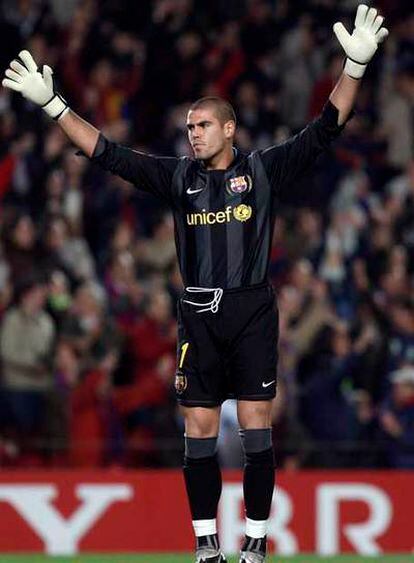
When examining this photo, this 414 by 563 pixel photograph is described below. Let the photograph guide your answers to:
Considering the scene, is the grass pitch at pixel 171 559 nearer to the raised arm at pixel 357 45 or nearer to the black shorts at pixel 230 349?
the black shorts at pixel 230 349

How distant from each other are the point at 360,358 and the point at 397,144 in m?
4.59

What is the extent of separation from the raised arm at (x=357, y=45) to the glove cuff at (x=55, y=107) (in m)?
1.37

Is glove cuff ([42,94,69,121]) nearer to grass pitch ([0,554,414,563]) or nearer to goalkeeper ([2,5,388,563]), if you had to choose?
goalkeeper ([2,5,388,563])

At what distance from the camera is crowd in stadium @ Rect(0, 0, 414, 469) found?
14.7 meters

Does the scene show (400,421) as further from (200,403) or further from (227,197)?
(227,197)

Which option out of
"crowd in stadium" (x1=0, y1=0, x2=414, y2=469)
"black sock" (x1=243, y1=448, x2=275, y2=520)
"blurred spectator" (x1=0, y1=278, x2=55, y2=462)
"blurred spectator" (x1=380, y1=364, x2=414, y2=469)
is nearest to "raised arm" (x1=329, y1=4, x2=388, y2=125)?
"black sock" (x1=243, y1=448, x2=275, y2=520)

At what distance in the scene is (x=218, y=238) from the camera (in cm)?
916

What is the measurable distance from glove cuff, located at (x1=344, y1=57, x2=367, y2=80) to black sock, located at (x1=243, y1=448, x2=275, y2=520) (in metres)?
1.91

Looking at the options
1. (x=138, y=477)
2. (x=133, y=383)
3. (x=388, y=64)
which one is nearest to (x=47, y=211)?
(x=133, y=383)

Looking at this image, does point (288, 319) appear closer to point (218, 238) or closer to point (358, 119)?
point (358, 119)

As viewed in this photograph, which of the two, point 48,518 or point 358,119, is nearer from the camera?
point 48,518

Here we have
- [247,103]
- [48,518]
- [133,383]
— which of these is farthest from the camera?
[247,103]

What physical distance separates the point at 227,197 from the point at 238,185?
0.08 metres

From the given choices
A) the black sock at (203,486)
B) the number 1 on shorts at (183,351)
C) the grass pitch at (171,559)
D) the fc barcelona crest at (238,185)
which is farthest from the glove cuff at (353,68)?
the grass pitch at (171,559)
